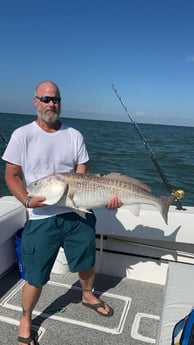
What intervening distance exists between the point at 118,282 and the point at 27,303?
135cm

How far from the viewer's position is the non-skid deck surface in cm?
277

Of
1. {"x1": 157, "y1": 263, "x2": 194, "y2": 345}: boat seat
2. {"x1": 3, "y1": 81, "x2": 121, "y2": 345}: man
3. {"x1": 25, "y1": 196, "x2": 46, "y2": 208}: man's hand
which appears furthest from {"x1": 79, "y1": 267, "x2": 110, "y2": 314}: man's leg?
{"x1": 25, "y1": 196, "x2": 46, "y2": 208}: man's hand

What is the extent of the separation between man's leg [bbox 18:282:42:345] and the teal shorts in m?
0.07

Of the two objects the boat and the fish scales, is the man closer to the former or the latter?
the fish scales

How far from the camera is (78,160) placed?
264cm

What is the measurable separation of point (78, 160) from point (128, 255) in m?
1.58

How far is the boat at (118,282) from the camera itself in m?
2.77

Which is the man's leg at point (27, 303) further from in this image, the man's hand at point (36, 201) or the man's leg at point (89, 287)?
the man's hand at point (36, 201)

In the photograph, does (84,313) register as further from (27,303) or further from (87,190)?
(87,190)

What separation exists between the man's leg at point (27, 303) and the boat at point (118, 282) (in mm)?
150

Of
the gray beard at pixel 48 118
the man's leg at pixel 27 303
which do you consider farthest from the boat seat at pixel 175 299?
the gray beard at pixel 48 118

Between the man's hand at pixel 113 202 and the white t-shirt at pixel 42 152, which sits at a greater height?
the white t-shirt at pixel 42 152

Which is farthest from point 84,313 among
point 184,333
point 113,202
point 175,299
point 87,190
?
point 184,333

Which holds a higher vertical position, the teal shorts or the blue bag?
the teal shorts
